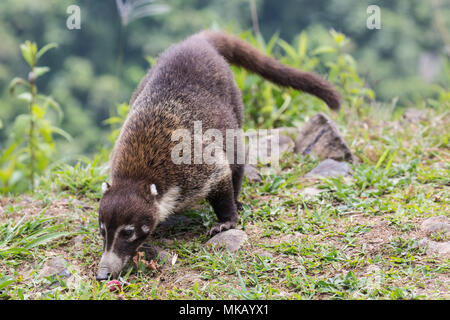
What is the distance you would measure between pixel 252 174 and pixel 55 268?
205cm

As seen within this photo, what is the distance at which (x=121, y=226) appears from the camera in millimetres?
3018

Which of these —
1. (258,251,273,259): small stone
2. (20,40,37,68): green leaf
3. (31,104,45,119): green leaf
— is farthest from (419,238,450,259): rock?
(20,40,37,68): green leaf

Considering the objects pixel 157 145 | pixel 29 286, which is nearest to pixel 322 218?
pixel 157 145

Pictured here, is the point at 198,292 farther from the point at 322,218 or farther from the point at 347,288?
the point at 322,218

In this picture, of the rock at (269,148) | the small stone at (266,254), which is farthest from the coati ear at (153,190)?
the rock at (269,148)

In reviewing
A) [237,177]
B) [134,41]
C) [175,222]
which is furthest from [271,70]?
[134,41]

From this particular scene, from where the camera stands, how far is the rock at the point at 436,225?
3.10 metres

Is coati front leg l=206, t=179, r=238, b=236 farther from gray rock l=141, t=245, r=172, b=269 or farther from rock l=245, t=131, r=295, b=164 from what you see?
rock l=245, t=131, r=295, b=164

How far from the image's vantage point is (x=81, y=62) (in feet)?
51.1

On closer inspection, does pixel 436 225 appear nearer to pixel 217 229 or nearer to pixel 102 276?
pixel 217 229

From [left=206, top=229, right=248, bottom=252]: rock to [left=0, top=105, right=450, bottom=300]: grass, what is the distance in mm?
66

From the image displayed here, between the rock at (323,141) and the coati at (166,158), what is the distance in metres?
0.82

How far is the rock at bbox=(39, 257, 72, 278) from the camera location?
3.03m

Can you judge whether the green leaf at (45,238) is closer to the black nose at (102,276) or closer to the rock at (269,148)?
the black nose at (102,276)
